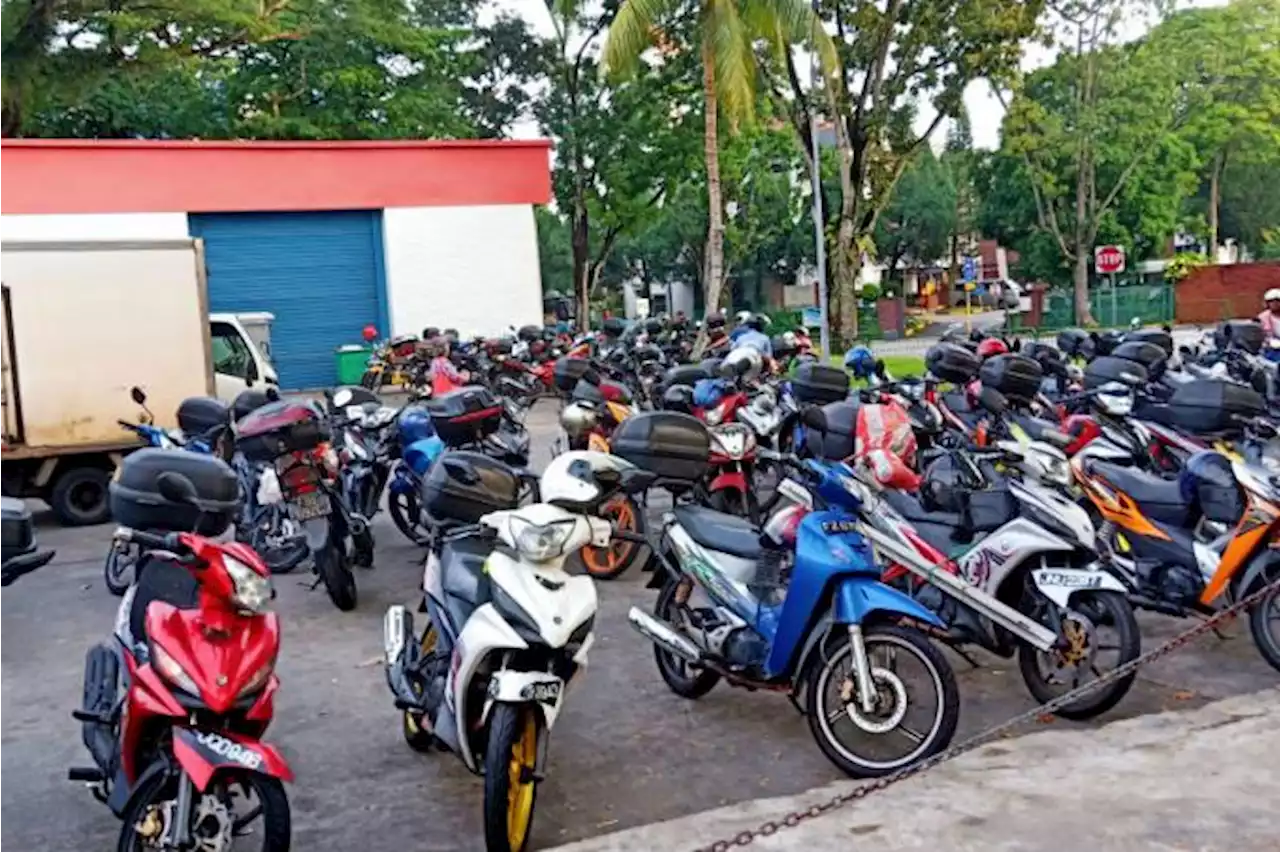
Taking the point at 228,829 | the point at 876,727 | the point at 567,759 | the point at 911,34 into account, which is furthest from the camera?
the point at 911,34

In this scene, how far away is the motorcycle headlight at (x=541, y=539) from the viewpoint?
3766mm

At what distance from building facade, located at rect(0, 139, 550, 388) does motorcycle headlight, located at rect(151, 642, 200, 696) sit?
18.9 m

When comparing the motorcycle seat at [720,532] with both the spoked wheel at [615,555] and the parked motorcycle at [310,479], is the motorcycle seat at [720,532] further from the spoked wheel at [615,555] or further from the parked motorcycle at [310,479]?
the parked motorcycle at [310,479]

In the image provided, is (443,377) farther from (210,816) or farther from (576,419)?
(210,816)

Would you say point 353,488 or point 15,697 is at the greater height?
point 353,488

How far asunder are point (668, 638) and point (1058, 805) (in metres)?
1.56

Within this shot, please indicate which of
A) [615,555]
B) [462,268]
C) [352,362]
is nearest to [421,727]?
[615,555]

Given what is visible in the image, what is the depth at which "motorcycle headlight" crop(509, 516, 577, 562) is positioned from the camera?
3.77 m

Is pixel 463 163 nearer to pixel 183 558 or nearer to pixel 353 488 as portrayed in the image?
pixel 353 488

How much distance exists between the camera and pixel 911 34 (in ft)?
72.4

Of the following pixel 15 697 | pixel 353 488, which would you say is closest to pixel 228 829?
pixel 15 697

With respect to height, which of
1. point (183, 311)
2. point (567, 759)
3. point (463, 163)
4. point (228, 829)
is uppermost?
point (463, 163)

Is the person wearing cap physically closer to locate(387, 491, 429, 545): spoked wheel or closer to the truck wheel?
locate(387, 491, 429, 545): spoked wheel

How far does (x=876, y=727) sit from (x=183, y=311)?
27.1 feet
